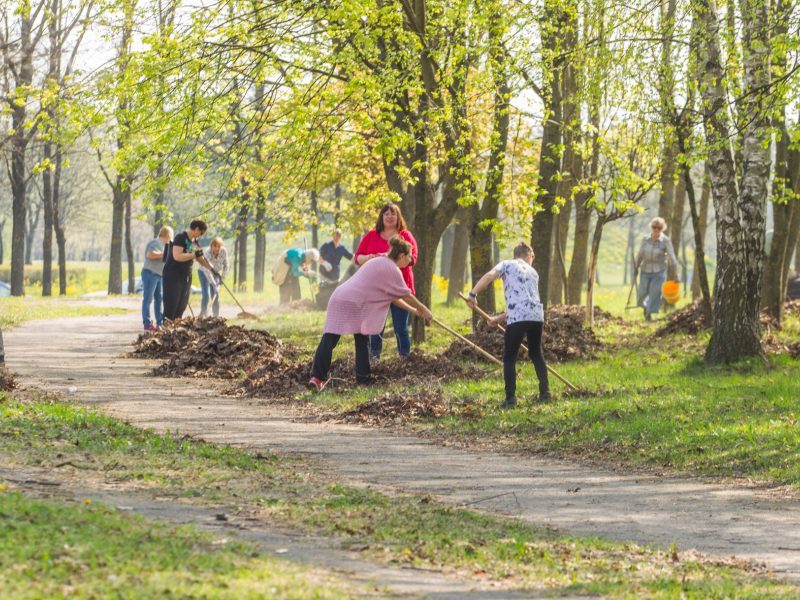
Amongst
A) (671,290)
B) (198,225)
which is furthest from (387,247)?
(671,290)

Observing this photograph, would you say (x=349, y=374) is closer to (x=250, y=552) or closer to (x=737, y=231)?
(x=737, y=231)

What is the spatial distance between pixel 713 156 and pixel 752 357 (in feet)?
8.45

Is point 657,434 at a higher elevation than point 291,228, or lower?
lower

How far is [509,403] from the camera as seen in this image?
12.3 meters

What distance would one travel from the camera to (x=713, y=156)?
14.8 meters

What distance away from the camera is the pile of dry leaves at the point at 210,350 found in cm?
1597

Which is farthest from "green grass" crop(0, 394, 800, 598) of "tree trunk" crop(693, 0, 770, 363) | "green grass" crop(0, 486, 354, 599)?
"tree trunk" crop(693, 0, 770, 363)

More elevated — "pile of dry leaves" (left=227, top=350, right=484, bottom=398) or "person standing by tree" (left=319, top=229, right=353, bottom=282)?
"person standing by tree" (left=319, top=229, right=353, bottom=282)

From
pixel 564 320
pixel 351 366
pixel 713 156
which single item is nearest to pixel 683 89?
pixel 713 156

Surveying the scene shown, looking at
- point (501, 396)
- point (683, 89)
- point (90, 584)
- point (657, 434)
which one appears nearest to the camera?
point (90, 584)

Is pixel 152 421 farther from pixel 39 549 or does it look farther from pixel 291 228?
pixel 291 228

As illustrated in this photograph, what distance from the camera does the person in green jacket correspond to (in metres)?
33.3

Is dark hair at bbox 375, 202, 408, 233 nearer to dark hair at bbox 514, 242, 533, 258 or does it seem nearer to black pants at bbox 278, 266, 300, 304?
dark hair at bbox 514, 242, 533, 258

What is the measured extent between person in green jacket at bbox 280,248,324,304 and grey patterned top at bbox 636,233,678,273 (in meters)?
11.4
